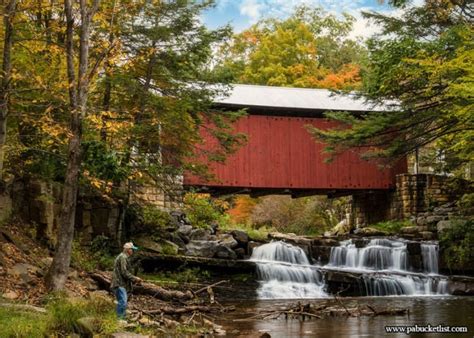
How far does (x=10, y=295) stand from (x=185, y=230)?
33.4ft

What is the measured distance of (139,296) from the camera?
521 inches

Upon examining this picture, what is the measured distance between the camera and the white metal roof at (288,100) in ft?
84.8

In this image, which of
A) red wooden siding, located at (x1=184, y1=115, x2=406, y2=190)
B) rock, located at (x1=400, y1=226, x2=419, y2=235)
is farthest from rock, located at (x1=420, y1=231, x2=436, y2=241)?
red wooden siding, located at (x1=184, y1=115, x2=406, y2=190)

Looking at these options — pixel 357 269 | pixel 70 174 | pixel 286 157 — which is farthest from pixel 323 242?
pixel 70 174

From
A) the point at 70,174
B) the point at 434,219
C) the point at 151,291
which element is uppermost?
the point at 70,174

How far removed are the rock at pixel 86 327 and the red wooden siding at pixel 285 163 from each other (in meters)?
16.8

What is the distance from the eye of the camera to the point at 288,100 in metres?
26.8

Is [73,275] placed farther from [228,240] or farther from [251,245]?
[251,245]

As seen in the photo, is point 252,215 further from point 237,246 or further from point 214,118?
point 214,118

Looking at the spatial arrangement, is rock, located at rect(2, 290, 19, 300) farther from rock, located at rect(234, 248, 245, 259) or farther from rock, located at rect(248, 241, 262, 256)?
rock, located at rect(248, 241, 262, 256)

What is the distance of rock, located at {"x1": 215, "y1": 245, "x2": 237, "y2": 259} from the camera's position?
18903 millimetres

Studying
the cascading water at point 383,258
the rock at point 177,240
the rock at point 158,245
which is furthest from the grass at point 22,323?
the cascading water at point 383,258

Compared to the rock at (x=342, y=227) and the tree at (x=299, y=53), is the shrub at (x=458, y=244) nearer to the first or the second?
the rock at (x=342, y=227)

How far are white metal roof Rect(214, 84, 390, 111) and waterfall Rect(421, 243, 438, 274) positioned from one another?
7.16 meters
